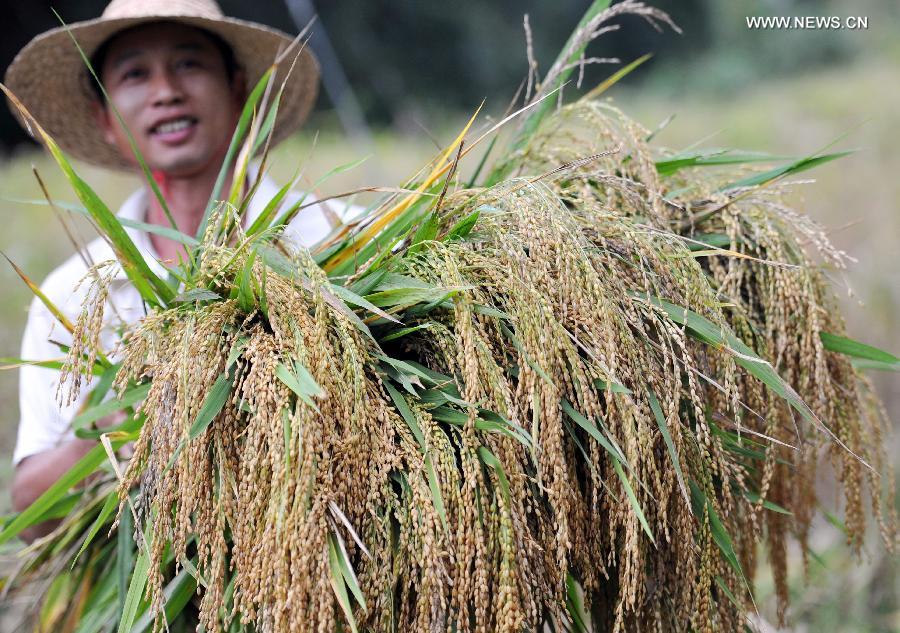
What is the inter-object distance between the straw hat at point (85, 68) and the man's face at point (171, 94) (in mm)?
46

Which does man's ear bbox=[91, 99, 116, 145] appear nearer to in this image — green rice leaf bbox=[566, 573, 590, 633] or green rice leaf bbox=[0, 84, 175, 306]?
green rice leaf bbox=[0, 84, 175, 306]

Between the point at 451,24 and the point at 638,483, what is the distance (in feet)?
46.4

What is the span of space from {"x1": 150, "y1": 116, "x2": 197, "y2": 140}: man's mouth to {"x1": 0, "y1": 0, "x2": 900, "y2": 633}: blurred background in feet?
1.08

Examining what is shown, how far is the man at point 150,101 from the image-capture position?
2.02 metres

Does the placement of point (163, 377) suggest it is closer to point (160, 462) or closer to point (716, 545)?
point (160, 462)

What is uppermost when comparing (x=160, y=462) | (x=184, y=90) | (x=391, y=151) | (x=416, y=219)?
(x=184, y=90)

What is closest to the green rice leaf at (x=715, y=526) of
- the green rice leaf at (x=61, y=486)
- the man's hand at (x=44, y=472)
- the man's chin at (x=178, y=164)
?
the green rice leaf at (x=61, y=486)

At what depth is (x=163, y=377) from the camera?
113cm

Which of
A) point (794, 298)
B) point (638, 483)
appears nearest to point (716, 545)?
point (638, 483)

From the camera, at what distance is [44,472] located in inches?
69.8

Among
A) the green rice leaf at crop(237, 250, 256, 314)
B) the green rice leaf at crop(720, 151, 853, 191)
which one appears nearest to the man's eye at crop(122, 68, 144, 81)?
the green rice leaf at crop(237, 250, 256, 314)

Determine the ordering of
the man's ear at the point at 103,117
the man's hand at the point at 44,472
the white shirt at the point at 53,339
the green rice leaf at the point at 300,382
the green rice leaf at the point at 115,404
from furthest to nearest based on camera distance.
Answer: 1. the man's ear at the point at 103,117
2. the white shirt at the point at 53,339
3. the man's hand at the point at 44,472
4. the green rice leaf at the point at 115,404
5. the green rice leaf at the point at 300,382

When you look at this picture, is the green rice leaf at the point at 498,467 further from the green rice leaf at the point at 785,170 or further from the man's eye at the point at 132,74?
the man's eye at the point at 132,74

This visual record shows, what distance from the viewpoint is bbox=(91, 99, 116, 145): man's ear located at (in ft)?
7.81
